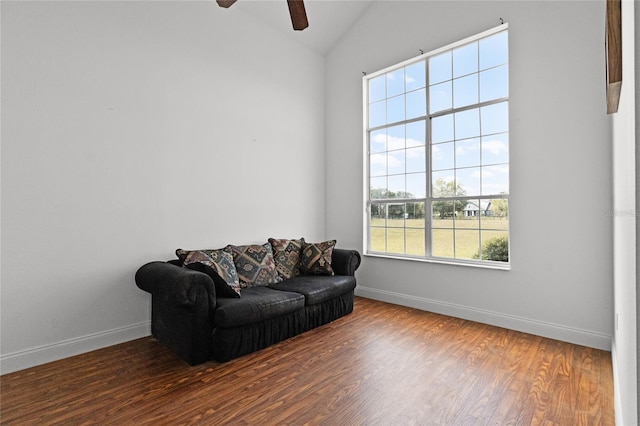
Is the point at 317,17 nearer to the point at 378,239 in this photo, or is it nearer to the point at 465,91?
the point at 465,91

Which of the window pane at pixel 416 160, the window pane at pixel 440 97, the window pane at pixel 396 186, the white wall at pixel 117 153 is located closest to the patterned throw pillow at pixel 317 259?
the white wall at pixel 117 153

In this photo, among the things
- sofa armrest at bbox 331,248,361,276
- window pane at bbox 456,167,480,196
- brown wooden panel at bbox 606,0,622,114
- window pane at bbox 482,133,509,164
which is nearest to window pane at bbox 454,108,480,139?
window pane at bbox 482,133,509,164

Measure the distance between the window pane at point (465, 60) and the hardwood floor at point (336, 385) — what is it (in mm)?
2885

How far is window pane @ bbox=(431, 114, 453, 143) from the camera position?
4.10 metres

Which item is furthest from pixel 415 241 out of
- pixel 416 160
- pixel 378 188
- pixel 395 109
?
pixel 395 109

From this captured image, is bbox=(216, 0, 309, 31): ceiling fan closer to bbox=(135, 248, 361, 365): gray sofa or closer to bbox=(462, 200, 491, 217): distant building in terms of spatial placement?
bbox=(135, 248, 361, 365): gray sofa

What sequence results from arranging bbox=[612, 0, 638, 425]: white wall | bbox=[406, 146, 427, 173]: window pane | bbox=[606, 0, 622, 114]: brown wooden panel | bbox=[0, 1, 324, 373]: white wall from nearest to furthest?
bbox=[612, 0, 638, 425]: white wall, bbox=[606, 0, 622, 114]: brown wooden panel, bbox=[0, 1, 324, 373]: white wall, bbox=[406, 146, 427, 173]: window pane

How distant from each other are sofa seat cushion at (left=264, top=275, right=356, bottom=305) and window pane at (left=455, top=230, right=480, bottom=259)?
1.29 meters

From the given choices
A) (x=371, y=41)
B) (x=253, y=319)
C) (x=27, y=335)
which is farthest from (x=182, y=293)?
(x=371, y=41)

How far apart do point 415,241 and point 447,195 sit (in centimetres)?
70

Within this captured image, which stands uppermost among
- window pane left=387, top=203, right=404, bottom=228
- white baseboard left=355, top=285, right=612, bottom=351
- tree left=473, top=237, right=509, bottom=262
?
window pane left=387, top=203, right=404, bottom=228

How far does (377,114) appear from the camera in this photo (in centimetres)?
485

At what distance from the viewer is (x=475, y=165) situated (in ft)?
12.7

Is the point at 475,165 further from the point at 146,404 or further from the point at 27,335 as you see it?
the point at 27,335
